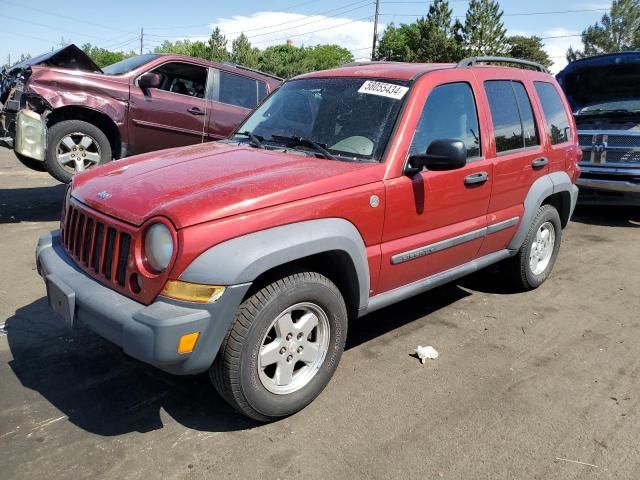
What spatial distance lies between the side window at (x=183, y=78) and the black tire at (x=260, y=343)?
531 centimetres

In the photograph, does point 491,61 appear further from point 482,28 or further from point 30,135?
point 482,28

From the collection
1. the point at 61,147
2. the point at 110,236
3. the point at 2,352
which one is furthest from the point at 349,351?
the point at 61,147

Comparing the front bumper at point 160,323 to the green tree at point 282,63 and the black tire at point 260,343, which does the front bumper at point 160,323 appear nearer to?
the black tire at point 260,343

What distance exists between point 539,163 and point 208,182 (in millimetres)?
2939

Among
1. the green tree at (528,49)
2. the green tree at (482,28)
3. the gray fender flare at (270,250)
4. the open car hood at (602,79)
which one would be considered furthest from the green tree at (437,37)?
the gray fender flare at (270,250)

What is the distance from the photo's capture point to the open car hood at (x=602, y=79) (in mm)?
7969

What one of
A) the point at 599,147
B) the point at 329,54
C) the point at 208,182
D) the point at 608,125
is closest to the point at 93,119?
the point at 208,182

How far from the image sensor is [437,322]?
14.0 feet

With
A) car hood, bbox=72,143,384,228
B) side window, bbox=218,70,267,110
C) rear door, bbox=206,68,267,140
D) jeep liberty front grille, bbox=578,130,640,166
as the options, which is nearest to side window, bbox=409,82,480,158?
car hood, bbox=72,143,384,228

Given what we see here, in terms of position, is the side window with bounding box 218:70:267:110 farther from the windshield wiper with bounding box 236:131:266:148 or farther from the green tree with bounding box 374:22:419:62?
the green tree with bounding box 374:22:419:62

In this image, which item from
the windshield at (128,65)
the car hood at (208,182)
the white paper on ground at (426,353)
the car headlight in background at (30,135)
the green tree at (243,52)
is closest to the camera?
the car hood at (208,182)

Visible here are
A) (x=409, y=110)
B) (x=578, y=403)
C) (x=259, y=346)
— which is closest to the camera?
(x=259, y=346)

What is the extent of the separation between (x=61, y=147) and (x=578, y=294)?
5.78 meters

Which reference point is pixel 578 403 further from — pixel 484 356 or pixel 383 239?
pixel 383 239
